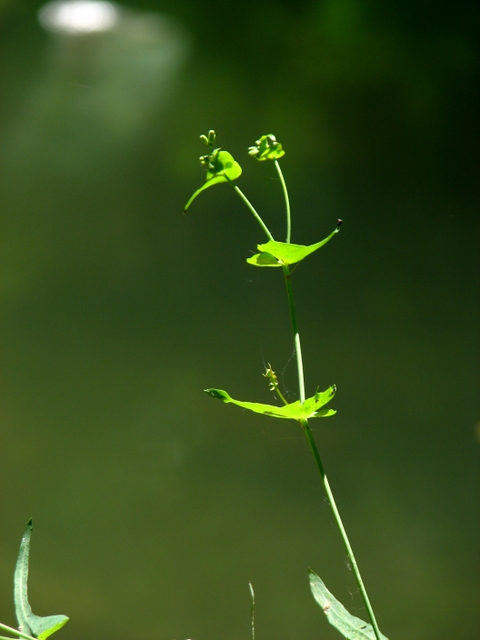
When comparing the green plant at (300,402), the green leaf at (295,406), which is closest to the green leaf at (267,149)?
the green plant at (300,402)

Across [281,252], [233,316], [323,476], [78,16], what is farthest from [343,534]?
[78,16]

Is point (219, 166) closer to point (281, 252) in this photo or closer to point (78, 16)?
point (281, 252)

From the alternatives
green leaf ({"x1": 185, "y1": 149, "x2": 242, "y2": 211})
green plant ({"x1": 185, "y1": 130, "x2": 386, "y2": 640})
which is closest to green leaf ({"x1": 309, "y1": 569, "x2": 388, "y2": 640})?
green plant ({"x1": 185, "y1": 130, "x2": 386, "y2": 640})

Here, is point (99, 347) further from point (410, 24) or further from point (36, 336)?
point (410, 24)

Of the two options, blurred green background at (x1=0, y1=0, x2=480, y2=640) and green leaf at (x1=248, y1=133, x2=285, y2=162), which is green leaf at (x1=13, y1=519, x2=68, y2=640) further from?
blurred green background at (x1=0, y1=0, x2=480, y2=640)

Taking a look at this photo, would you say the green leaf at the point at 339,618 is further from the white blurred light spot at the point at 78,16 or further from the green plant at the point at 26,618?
the white blurred light spot at the point at 78,16

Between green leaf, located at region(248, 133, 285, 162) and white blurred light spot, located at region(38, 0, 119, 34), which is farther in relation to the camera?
white blurred light spot, located at region(38, 0, 119, 34)
